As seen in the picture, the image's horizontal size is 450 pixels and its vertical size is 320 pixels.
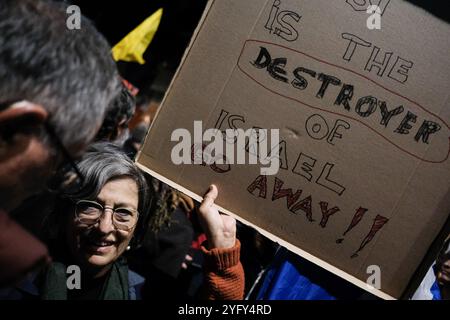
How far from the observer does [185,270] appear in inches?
90.4

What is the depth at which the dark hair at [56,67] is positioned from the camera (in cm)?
84

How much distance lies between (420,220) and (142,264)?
4.40ft

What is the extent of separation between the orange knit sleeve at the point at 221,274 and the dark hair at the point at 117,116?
39.6 inches

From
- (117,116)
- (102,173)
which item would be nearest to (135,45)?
(117,116)

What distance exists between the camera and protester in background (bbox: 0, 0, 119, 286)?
2.56ft

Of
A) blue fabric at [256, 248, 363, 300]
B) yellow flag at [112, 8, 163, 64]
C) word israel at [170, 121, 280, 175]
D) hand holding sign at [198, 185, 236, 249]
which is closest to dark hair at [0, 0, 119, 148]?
word israel at [170, 121, 280, 175]

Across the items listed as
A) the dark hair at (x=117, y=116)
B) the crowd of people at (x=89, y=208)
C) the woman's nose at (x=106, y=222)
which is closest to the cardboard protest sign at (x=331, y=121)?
the crowd of people at (x=89, y=208)

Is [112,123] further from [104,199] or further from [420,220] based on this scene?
[420,220]

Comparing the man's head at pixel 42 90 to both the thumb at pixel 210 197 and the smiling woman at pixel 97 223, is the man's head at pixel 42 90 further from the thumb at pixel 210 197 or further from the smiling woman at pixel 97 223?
the smiling woman at pixel 97 223

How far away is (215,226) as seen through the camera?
1566 mm

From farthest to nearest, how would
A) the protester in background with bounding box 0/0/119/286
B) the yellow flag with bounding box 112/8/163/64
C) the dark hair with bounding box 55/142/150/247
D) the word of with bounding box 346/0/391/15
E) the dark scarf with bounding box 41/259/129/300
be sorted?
the yellow flag with bounding box 112/8/163/64 → the dark hair with bounding box 55/142/150/247 → the dark scarf with bounding box 41/259/129/300 → the word of with bounding box 346/0/391/15 → the protester in background with bounding box 0/0/119/286

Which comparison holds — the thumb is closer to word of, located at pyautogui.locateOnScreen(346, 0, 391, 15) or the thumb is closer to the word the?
the word the
